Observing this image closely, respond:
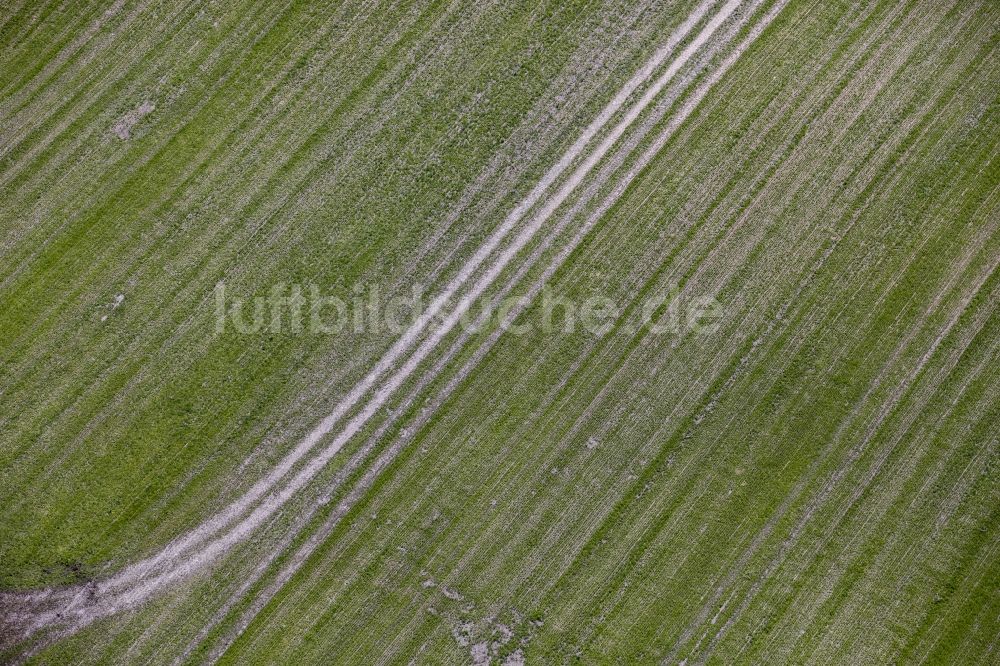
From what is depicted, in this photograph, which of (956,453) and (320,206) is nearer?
(956,453)

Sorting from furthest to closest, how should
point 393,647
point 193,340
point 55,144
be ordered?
point 55,144, point 193,340, point 393,647

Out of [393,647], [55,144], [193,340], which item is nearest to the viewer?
[393,647]

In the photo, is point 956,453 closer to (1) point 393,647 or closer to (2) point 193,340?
(1) point 393,647

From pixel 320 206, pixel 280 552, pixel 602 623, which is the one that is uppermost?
pixel 320 206

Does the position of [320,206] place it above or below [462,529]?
above

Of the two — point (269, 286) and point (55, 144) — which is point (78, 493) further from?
point (55, 144)

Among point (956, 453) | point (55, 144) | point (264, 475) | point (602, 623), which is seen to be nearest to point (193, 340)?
point (264, 475)

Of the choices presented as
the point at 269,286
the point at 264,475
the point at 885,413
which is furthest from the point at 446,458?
the point at 885,413
